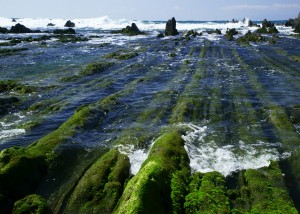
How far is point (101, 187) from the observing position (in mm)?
13492

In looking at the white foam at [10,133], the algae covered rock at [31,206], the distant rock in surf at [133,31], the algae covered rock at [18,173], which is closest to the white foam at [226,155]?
the algae covered rock at [31,206]

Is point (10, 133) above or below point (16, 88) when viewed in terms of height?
below

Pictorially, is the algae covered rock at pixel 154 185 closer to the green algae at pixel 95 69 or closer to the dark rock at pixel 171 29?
the green algae at pixel 95 69

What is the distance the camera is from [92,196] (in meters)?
13.1

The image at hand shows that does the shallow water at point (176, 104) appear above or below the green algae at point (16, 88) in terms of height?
below

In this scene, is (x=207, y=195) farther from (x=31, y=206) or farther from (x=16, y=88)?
(x=16, y=88)

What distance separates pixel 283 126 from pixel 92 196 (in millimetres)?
13681

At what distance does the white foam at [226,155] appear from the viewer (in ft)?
50.8

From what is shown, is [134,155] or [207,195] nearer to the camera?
[207,195]

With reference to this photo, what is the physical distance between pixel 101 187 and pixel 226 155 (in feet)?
23.3

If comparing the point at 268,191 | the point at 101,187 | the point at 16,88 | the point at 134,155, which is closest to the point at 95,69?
the point at 16,88

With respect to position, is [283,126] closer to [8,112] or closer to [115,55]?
[8,112]

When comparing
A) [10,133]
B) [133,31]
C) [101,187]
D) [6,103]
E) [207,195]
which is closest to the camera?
[207,195]

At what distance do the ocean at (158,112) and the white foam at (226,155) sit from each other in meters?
0.05
